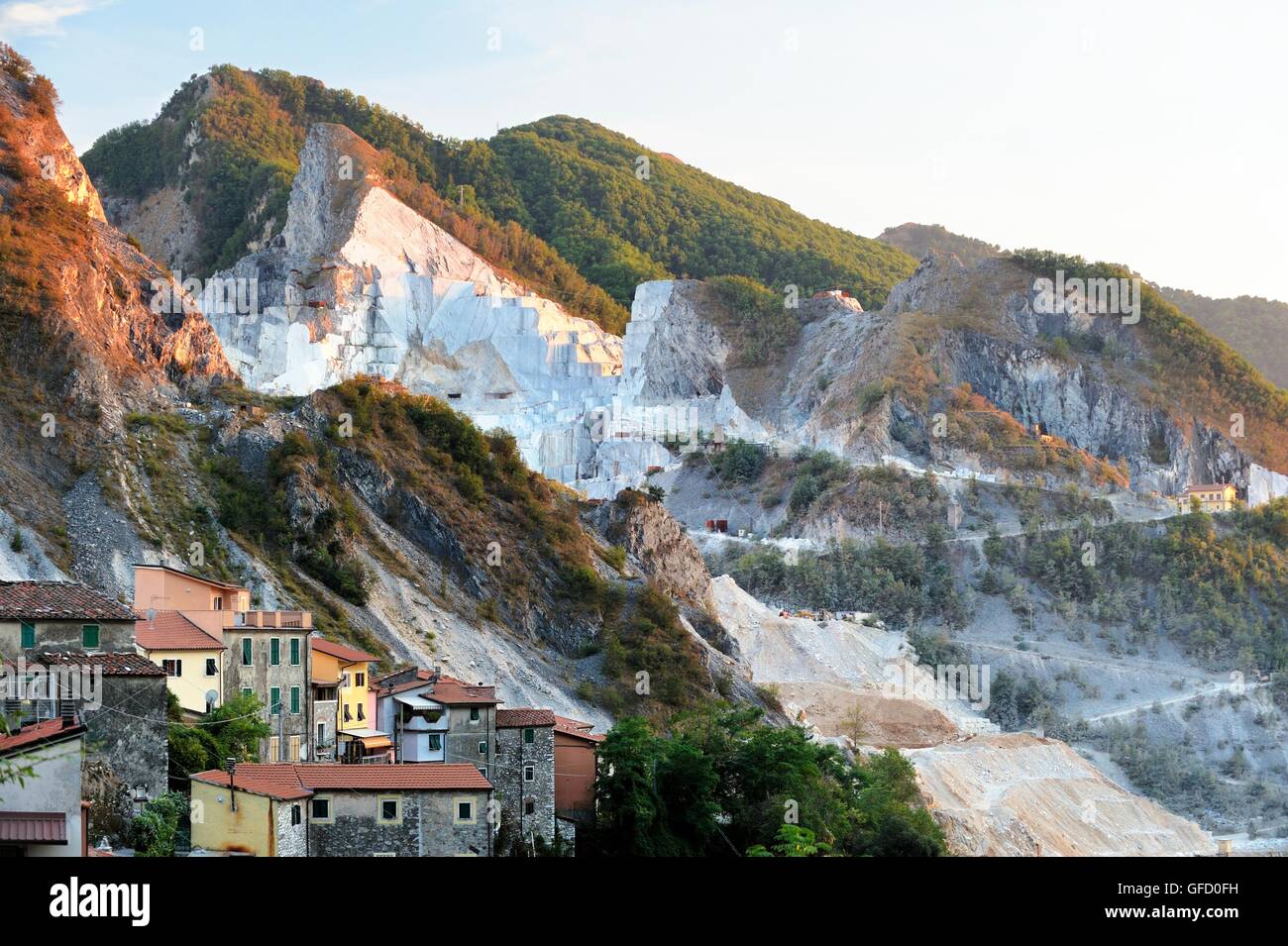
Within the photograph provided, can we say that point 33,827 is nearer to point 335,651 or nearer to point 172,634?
point 172,634

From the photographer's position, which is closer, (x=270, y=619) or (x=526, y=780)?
(x=526, y=780)

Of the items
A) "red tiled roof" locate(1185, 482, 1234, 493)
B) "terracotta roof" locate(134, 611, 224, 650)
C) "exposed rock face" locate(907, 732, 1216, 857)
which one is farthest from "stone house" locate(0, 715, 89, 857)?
"red tiled roof" locate(1185, 482, 1234, 493)

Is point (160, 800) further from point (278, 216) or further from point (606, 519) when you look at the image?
point (278, 216)

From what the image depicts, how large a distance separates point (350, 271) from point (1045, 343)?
175 feet

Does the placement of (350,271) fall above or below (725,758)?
above

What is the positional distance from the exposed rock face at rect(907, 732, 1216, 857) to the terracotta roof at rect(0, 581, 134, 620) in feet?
102

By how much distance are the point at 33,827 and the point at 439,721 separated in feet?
51.6

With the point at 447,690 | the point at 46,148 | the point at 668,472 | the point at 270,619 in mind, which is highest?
the point at 46,148

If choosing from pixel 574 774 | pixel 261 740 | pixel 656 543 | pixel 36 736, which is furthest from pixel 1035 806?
pixel 36 736

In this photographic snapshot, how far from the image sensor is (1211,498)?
12988 centimetres

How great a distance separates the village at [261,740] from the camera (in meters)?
30.7

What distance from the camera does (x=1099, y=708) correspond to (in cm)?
9538

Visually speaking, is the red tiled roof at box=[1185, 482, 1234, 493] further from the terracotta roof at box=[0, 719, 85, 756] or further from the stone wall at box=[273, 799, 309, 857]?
the terracotta roof at box=[0, 719, 85, 756]
